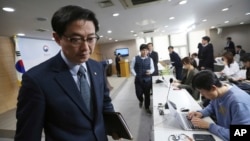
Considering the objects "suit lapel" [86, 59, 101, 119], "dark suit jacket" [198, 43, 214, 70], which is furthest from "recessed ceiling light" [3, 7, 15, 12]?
"dark suit jacket" [198, 43, 214, 70]

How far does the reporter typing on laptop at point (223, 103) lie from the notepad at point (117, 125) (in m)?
0.68

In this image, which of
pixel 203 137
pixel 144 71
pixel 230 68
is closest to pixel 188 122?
pixel 203 137

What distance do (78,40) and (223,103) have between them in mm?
1222

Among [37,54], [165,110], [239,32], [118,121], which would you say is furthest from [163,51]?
[118,121]

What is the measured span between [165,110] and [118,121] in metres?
1.01

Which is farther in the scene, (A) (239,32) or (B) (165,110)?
(A) (239,32)

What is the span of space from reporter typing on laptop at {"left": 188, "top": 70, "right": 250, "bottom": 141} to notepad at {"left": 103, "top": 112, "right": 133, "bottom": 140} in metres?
0.68

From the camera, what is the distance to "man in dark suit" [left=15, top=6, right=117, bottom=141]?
0.69 metres

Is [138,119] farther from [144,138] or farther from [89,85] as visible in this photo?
[89,85]

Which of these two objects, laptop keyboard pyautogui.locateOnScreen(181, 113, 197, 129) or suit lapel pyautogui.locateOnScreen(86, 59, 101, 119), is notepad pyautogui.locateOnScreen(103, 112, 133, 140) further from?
laptop keyboard pyautogui.locateOnScreen(181, 113, 197, 129)

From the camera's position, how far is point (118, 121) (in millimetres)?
996

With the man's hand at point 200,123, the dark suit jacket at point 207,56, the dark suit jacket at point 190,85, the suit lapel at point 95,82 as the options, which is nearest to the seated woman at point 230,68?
the dark suit jacket at point 207,56

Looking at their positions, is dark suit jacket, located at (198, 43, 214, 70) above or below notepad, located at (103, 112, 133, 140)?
above

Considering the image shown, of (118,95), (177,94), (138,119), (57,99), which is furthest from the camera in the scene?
(118,95)
